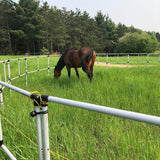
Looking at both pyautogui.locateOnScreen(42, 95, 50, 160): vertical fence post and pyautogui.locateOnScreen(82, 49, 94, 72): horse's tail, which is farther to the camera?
pyautogui.locateOnScreen(82, 49, 94, 72): horse's tail

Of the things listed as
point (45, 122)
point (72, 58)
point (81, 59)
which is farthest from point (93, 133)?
point (72, 58)

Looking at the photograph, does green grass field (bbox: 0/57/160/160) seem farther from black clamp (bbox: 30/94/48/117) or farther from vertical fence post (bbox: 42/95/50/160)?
black clamp (bbox: 30/94/48/117)

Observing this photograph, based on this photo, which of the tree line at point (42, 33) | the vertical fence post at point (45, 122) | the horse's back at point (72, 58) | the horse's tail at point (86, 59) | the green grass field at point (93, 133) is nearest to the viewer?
the vertical fence post at point (45, 122)

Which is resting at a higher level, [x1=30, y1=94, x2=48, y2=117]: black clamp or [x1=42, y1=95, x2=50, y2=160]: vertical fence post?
[x1=30, y1=94, x2=48, y2=117]: black clamp

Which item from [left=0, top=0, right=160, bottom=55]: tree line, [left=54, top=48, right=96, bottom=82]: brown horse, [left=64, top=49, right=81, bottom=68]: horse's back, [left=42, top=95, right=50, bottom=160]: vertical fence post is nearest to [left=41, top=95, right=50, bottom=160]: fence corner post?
[left=42, top=95, right=50, bottom=160]: vertical fence post

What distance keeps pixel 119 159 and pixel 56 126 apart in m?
1.24

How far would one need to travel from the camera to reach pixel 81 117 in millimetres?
2967

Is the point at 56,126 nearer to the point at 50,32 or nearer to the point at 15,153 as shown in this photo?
the point at 15,153

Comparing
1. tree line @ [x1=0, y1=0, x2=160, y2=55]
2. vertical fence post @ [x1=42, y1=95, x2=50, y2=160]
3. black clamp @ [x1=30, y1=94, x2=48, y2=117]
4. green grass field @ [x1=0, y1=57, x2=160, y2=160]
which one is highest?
tree line @ [x1=0, y1=0, x2=160, y2=55]

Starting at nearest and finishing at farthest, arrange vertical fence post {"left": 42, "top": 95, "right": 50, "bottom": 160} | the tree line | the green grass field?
vertical fence post {"left": 42, "top": 95, "right": 50, "bottom": 160} → the green grass field → the tree line

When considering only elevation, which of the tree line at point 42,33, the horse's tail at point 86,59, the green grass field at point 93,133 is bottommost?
the green grass field at point 93,133

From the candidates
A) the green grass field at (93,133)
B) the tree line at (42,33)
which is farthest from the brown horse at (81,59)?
the tree line at (42,33)

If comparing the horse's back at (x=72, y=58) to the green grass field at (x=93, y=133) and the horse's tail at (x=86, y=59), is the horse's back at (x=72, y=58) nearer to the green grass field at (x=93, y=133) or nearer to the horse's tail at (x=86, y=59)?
the horse's tail at (x=86, y=59)

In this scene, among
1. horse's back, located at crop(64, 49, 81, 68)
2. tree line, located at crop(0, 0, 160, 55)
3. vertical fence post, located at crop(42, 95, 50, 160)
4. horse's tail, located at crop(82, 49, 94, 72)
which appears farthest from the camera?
tree line, located at crop(0, 0, 160, 55)
